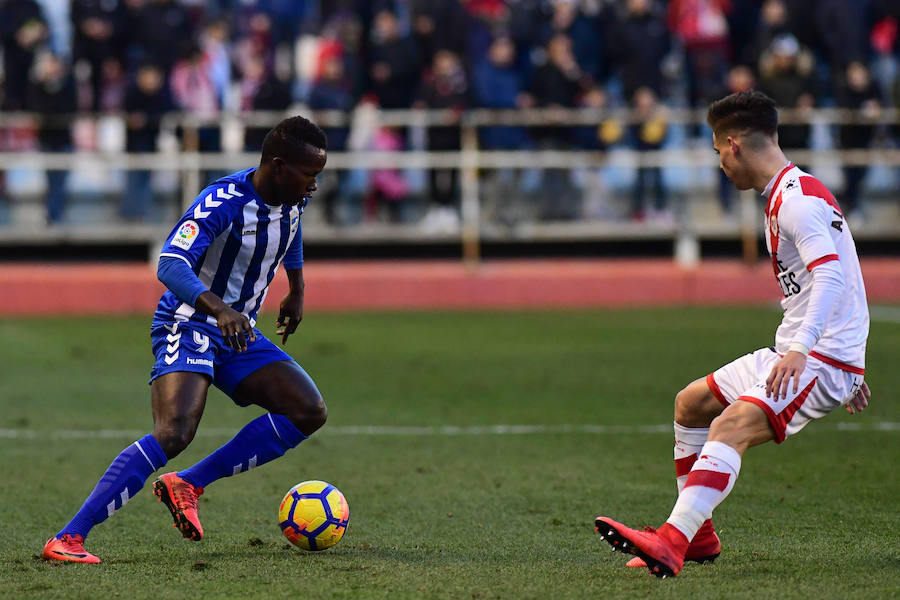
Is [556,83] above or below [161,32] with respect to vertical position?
below

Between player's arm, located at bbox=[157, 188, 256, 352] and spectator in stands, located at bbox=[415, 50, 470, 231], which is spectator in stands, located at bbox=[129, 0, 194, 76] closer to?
spectator in stands, located at bbox=[415, 50, 470, 231]

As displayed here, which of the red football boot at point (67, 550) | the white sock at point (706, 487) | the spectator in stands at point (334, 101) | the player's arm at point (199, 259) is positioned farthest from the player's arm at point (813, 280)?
the spectator in stands at point (334, 101)

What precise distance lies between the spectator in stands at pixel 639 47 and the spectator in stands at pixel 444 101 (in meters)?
1.95

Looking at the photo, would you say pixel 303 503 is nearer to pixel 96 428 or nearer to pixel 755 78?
pixel 96 428

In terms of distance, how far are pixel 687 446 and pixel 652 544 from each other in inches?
30.2

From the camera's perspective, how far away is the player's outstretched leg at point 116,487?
215 inches

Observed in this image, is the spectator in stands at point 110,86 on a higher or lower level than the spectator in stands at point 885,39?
lower

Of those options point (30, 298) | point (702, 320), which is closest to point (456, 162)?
point (702, 320)

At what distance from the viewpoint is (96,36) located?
16359mm

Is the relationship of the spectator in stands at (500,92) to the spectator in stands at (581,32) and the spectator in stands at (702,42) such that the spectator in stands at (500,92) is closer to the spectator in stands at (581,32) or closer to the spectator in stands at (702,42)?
the spectator in stands at (581,32)

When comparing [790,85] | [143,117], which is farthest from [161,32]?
[790,85]

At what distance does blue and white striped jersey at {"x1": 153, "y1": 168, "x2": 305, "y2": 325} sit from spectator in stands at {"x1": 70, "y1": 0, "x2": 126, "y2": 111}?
36.6 ft

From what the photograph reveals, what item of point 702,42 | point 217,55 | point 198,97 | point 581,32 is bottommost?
point 198,97

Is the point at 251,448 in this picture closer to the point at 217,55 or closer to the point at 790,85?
the point at 217,55
